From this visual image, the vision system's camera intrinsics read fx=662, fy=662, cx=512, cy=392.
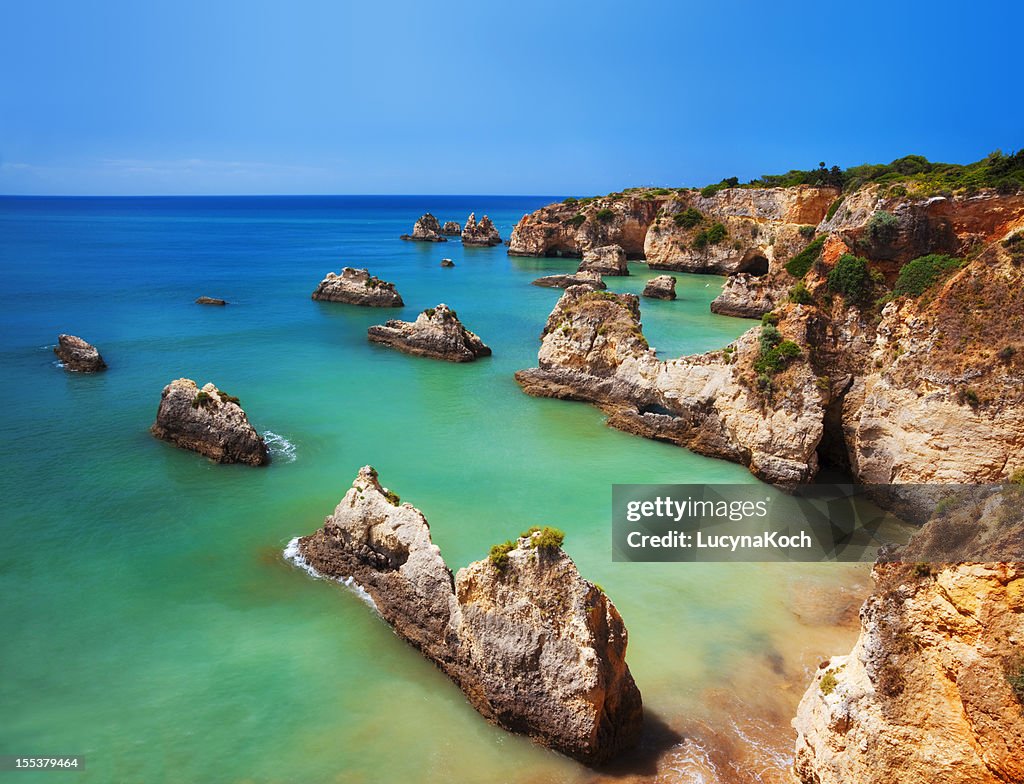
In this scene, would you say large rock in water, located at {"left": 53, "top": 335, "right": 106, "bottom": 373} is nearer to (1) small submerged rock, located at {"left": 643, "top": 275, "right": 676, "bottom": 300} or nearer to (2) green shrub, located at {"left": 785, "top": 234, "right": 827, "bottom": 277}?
(2) green shrub, located at {"left": 785, "top": 234, "right": 827, "bottom": 277}

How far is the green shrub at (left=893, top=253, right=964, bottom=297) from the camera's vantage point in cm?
2209

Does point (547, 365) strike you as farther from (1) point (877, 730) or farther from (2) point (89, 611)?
(1) point (877, 730)

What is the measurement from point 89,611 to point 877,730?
702 inches

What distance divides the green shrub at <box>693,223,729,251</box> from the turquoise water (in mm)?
37653

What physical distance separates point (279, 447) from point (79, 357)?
57.7 feet

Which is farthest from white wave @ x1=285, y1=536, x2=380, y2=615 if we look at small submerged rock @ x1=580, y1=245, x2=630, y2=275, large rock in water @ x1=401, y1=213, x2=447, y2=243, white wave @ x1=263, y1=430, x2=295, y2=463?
large rock in water @ x1=401, y1=213, x2=447, y2=243

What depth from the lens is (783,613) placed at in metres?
17.0

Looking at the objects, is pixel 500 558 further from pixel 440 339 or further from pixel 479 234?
pixel 479 234

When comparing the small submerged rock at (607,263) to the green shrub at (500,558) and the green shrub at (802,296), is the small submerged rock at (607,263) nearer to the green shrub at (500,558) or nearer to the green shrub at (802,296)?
the green shrub at (802,296)

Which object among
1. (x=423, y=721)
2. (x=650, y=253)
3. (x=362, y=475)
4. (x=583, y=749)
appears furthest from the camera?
(x=650, y=253)

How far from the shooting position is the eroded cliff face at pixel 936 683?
891 centimetres

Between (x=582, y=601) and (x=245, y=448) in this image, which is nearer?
(x=582, y=601)

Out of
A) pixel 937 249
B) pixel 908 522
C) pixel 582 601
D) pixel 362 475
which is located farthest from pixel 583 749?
pixel 937 249

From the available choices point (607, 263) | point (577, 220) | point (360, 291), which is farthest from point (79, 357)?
point (577, 220)
